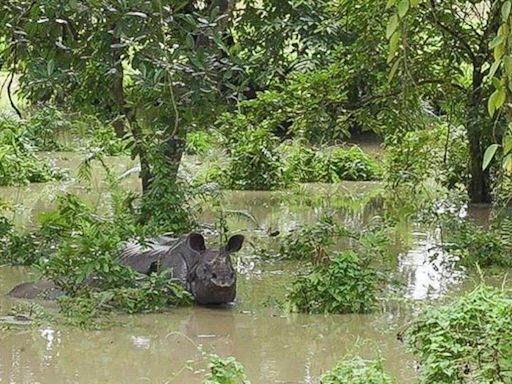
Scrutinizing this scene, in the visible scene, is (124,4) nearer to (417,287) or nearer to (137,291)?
(137,291)

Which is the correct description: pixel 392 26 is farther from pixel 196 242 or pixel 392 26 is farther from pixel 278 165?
pixel 278 165

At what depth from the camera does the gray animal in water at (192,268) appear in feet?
23.8

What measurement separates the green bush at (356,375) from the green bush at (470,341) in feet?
0.62

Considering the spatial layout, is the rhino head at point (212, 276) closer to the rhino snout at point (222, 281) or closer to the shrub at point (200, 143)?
the rhino snout at point (222, 281)

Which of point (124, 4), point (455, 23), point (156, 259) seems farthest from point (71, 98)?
point (455, 23)

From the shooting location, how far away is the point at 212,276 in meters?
7.25

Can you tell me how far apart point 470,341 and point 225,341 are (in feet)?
7.81

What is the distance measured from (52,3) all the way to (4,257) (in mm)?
2402

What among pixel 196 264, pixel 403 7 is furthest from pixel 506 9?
pixel 196 264

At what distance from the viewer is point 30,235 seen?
915 cm

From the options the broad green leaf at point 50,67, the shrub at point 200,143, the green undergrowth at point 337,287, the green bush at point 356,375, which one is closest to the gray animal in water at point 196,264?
the green undergrowth at point 337,287

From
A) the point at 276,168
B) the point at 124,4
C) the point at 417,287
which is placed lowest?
the point at 417,287

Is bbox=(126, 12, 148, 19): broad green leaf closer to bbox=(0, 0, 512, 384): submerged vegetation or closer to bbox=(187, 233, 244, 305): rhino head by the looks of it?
bbox=(0, 0, 512, 384): submerged vegetation

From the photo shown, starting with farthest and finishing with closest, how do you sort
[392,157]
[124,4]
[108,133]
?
[108,133] < [392,157] < [124,4]
